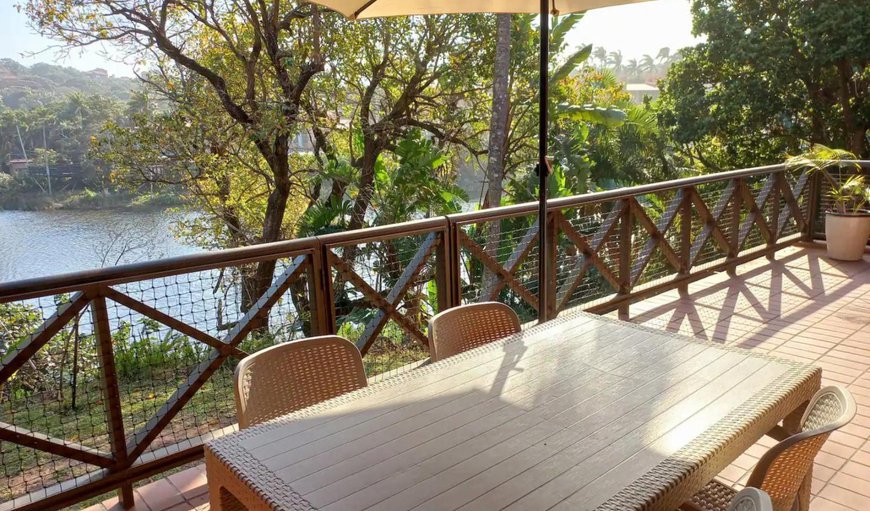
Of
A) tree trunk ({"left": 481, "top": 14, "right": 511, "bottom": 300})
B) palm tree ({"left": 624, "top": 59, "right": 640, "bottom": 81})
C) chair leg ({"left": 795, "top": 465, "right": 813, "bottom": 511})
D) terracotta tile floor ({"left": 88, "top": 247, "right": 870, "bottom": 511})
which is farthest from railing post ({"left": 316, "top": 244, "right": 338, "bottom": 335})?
palm tree ({"left": 624, "top": 59, "right": 640, "bottom": 81})

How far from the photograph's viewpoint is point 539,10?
2.52 metres

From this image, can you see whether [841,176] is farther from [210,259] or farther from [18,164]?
[18,164]

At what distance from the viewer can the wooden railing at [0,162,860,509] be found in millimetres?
2297

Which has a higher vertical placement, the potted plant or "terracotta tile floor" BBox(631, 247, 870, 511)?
the potted plant

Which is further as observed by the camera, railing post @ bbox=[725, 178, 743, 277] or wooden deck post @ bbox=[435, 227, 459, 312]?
railing post @ bbox=[725, 178, 743, 277]

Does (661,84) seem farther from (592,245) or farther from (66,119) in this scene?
(66,119)

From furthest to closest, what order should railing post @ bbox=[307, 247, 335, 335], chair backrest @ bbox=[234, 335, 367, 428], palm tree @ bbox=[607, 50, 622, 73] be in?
palm tree @ bbox=[607, 50, 622, 73], railing post @ bbox=[307, 247, 335, 335], chair backrest @ bbox=[234, 335, 367, 428]

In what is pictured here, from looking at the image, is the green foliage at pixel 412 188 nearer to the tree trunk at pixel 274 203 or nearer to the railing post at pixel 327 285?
the tree trunk at pixel 274 203

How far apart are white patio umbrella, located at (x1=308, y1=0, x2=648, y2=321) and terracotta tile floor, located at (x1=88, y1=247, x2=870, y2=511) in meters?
1.31

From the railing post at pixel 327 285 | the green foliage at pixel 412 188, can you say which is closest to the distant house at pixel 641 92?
the green foliage at pixel 412 188

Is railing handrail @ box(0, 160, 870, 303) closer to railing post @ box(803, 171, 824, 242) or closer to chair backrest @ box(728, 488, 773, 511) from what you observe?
chair backrest @ box(728, 488, 773, 511)

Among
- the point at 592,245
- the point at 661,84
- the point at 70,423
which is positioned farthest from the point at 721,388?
the point at 661,84

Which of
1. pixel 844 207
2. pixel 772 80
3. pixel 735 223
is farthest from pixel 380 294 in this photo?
pixel 772 80

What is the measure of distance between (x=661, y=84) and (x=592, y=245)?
11330 mm
